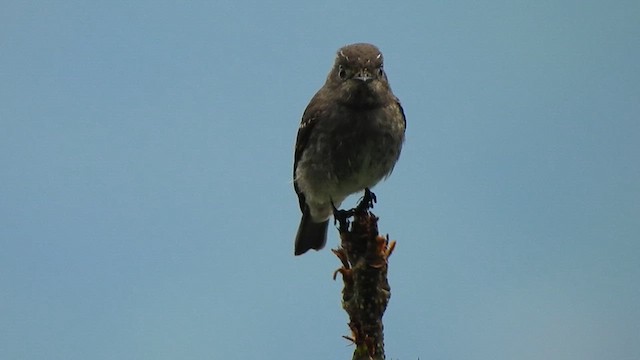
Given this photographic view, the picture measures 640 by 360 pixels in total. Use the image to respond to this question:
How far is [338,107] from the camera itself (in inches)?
378

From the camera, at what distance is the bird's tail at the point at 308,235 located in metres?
11.2

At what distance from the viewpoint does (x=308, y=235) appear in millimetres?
11234

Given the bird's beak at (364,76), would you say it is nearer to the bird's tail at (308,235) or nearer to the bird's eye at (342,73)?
the bird's eye at (342,73)

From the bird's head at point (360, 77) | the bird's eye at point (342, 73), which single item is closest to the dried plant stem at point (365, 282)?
the bird's head at point (360, 77)

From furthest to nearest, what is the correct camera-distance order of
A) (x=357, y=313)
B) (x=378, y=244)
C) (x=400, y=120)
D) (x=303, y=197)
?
(x=303, y=197)
(x=400, y=120)
(x=378, y=244)
(x=357, y=313)

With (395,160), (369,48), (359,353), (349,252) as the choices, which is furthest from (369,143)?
(359,353)

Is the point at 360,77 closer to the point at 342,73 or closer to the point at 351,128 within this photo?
the point at 342,73

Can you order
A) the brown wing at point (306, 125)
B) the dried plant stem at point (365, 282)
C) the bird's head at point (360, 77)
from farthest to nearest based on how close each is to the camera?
the brown wing at point (306, 125) < the bird's head at point (360, 77) < the dried plant stem at point (365, 282)

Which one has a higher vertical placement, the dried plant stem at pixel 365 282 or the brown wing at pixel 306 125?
the brown wing at pixel 306 125

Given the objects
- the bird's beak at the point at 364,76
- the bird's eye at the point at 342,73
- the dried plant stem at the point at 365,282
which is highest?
the bird's eye at the point at 342,73

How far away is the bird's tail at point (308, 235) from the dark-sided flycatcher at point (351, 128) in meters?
1.09

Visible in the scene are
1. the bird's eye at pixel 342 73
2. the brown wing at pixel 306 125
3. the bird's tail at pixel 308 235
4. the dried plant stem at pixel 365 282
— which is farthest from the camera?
the bird's tail at pixel 308 235

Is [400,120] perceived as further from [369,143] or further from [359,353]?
[359,353]

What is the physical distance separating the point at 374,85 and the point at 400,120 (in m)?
0.54
